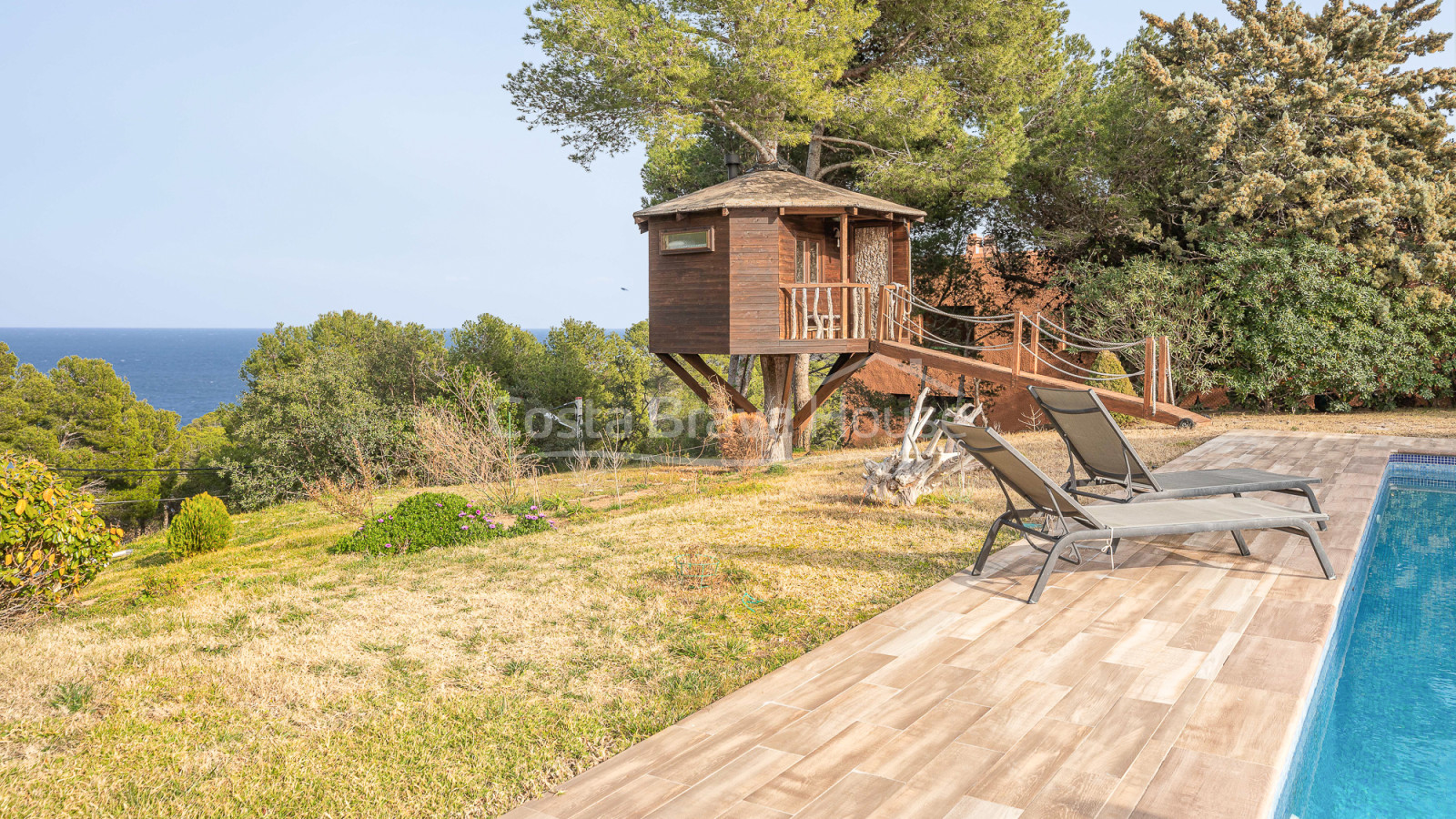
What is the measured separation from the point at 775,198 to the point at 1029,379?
4.62 m

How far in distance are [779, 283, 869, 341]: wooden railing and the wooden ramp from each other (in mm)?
549

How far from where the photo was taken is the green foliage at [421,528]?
7316 mm

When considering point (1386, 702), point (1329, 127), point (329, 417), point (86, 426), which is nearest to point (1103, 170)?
point (1329, 127)

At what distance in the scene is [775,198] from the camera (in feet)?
41.9

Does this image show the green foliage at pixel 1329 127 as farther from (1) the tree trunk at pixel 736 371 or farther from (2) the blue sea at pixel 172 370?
(2) the blue sea at pixel 172 370

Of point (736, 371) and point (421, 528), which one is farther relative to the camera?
point (736, 371)

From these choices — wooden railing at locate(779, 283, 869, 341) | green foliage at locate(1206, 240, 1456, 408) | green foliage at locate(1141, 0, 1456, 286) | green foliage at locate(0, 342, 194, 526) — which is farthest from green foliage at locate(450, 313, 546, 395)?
green foliage at locate(1206, 240, 1456, 408)

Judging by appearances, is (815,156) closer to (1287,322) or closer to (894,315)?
(894,315)

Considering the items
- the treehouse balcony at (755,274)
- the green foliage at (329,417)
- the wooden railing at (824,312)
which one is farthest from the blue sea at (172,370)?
the wooden railing at (824,312)

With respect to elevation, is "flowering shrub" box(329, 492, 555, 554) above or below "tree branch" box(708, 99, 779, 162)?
below

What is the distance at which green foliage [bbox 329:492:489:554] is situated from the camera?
732 cm

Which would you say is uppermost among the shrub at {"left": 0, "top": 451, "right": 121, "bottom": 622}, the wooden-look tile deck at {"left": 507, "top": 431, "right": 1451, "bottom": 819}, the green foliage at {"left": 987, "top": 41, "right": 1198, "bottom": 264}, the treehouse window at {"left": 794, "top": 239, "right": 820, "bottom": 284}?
the green foliage at {"left": 987, "top": 41, "right": 1198, "bottom": 264}

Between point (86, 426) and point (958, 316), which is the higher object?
point (958, 316)

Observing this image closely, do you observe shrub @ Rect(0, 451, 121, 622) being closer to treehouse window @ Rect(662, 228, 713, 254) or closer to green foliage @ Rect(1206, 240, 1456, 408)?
treehouse window @ Rect(662, 228, 713, 254)
